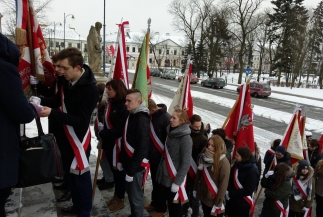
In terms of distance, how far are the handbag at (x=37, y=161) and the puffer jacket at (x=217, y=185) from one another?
1.95m

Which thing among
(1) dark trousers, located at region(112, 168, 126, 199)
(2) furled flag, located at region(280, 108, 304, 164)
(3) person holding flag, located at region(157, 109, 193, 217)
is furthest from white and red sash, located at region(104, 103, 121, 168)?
(2) furled flag, located at region(280, 108, 304, 164)

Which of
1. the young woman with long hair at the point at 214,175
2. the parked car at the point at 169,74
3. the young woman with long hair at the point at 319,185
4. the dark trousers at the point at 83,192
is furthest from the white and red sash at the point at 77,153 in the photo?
the parked car at the point at 169,74

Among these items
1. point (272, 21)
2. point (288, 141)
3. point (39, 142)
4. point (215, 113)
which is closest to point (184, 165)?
point (39, 142)

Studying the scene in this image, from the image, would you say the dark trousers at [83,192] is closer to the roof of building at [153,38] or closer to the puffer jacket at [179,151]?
the puffer jacket at [179,151]

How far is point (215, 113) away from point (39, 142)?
13851 millimetres

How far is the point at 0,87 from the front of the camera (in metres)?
1.86

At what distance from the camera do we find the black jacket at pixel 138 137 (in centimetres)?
322

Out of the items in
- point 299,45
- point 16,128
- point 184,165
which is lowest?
point 184,165

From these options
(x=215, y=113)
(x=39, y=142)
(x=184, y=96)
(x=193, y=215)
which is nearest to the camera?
(x=39, y=142)

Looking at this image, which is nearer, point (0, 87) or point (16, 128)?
point (0, 87)

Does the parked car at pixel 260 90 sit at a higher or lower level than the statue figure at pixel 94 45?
lower

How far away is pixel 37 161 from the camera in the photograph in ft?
7.69

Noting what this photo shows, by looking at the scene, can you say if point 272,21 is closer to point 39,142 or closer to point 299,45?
point 299,45

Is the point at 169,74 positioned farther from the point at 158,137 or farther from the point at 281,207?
the point at 281,207
